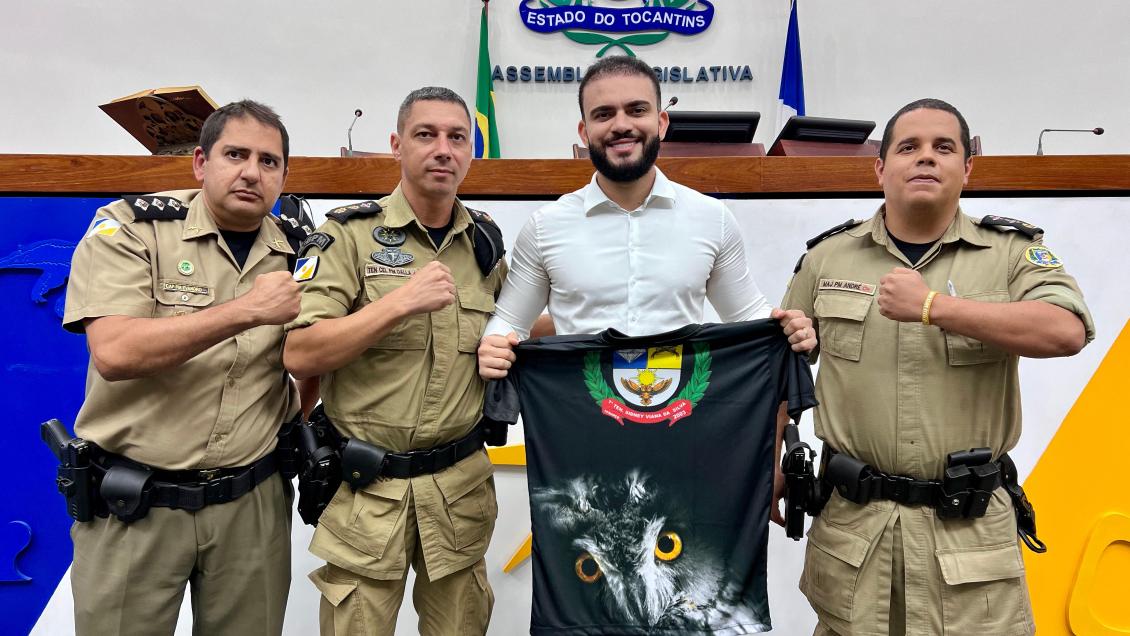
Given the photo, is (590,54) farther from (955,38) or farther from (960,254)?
(960,254)

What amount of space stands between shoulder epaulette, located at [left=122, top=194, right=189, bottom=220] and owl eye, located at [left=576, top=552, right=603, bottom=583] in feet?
4.04

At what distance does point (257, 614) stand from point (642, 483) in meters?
0.99

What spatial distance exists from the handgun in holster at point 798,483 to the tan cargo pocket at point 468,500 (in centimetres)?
72

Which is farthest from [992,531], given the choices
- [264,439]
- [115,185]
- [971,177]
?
[115,185]

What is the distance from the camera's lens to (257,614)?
1627 mm

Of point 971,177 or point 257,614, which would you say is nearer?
point 257,614

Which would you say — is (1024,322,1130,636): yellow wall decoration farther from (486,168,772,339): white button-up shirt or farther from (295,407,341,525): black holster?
(295,407,341,525): black holster

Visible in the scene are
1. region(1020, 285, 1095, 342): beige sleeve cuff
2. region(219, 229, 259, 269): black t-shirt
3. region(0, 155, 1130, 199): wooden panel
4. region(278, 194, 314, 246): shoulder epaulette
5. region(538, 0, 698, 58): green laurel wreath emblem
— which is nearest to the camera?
region(1020, 285, 1095, 342): beige sleeve cuff

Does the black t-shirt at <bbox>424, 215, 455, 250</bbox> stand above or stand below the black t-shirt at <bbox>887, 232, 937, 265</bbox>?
above

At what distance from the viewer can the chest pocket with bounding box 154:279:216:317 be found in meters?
1.53

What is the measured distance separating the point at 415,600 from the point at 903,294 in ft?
4.45

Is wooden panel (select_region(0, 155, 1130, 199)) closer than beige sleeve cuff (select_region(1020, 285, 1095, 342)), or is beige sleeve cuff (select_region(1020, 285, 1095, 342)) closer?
beige sleeve cuff (select_region(1020, 285, 1095, 342))

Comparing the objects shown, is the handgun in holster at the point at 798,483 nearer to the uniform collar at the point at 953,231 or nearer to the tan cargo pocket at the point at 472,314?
the uniform collar at the point at 953,231

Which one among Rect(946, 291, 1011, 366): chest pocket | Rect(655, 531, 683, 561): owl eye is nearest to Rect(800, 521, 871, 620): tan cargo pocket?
Rect(655, 531, 683, 561): owl eye
